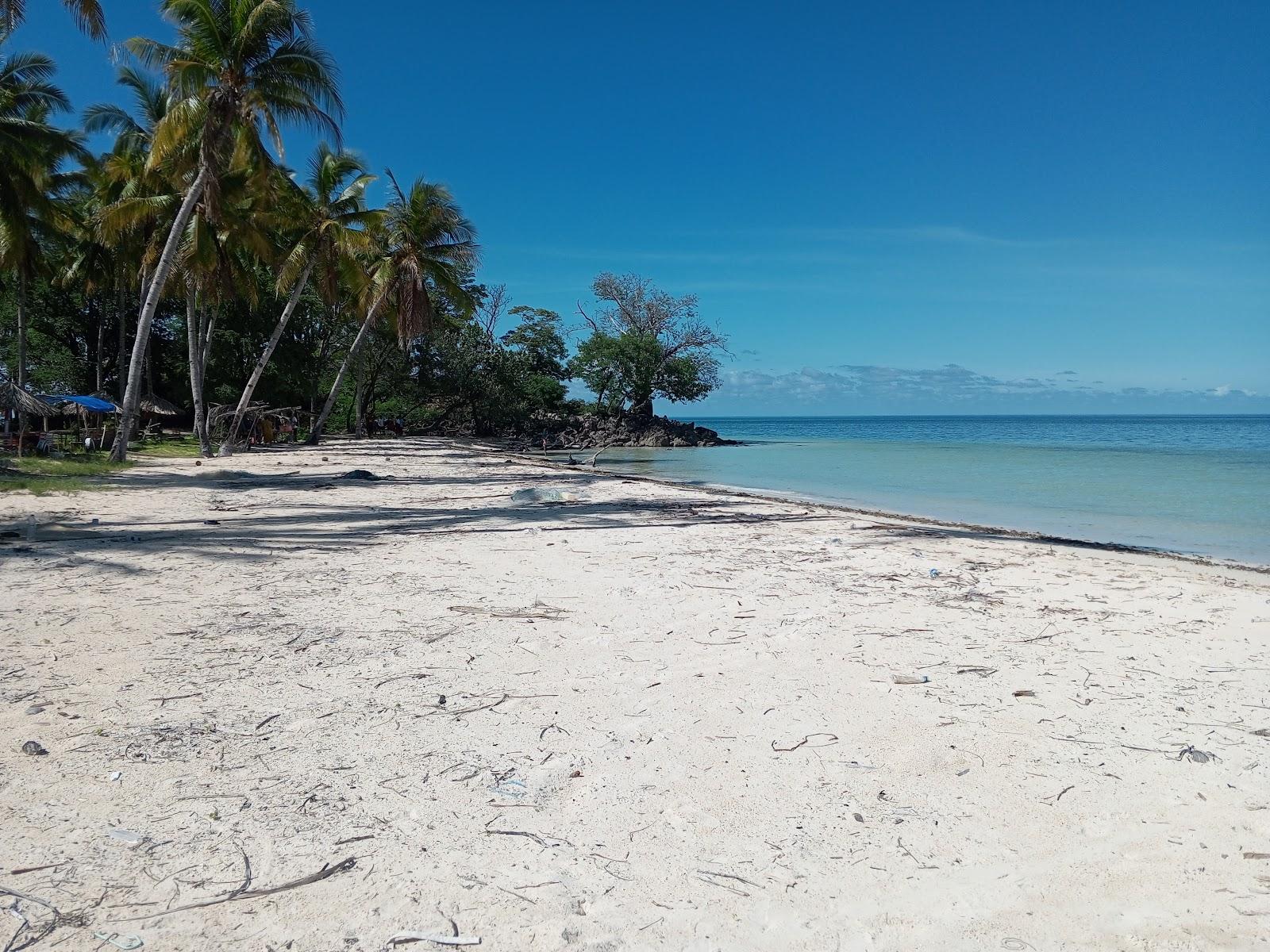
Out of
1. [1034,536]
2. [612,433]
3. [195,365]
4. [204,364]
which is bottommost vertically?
[1034,536]

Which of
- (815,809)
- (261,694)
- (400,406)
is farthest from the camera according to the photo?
(400,406)

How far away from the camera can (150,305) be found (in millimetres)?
16438

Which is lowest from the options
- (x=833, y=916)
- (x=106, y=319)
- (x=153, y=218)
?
(x=833, y=916)

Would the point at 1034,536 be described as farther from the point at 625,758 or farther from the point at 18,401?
the point at 18,401

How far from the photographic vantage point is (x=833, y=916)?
91.4 inches

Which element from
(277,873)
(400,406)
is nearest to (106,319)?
(400,406)

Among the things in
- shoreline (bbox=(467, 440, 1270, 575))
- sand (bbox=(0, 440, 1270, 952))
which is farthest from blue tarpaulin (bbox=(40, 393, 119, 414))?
sand (bbox=(0, 440, 1270, 952))

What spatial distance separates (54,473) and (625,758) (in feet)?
47.1

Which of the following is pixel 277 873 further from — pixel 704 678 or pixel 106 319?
pixel 106 319

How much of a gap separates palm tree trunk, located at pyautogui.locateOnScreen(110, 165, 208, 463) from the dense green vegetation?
0.05 meters

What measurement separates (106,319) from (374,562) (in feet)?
99.5

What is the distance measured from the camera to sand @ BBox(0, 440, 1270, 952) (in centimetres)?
231

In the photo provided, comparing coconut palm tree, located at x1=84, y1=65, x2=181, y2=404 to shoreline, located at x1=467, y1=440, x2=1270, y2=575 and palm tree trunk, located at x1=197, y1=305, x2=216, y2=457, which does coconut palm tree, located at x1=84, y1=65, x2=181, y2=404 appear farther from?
shoreline, located at x1=467, y1=440, x2=1270, y2=575

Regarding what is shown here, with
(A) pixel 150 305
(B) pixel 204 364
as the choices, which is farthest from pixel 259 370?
(A) pixel 150 305
